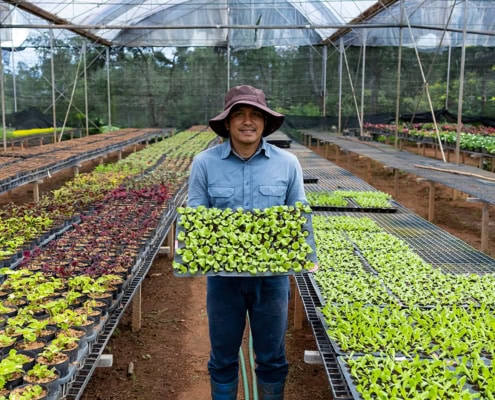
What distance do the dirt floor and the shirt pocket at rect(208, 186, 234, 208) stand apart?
1380 mm

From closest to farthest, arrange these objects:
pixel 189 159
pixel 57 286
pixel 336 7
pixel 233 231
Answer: pixel 233 231 < pixel 57 286 < pixel 189 159 < pixel 336 7

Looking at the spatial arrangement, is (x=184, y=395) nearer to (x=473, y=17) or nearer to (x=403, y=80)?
(x=473, y=17)

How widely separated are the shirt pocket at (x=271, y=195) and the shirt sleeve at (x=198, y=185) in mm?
279

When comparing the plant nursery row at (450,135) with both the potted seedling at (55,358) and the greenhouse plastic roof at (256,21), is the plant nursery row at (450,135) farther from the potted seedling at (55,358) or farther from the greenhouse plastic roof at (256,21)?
the potted seedling at (55,358)

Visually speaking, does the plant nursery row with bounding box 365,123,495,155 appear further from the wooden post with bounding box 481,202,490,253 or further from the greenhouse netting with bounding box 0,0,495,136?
the wooden post with bounding box 481,202,490,253

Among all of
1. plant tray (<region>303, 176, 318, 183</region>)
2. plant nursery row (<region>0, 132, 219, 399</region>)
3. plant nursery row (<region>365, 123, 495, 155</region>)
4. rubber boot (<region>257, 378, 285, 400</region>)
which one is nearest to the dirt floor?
plant nursery row (<region>0, 132, 219, 399</region>)

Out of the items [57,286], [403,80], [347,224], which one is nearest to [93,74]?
[403,80]

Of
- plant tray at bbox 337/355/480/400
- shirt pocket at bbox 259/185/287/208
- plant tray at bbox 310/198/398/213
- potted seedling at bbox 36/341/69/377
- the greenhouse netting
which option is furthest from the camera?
the greenhouse netting

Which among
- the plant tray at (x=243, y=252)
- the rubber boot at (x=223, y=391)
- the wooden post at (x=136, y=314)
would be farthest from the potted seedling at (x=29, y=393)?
the wooden post at (x=136, y=314)

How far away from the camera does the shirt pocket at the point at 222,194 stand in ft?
8.86

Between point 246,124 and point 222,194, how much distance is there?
361mm

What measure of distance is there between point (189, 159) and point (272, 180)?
8215 mm

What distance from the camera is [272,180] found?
268cm

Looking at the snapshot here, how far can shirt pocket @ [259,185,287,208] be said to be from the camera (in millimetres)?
2686
